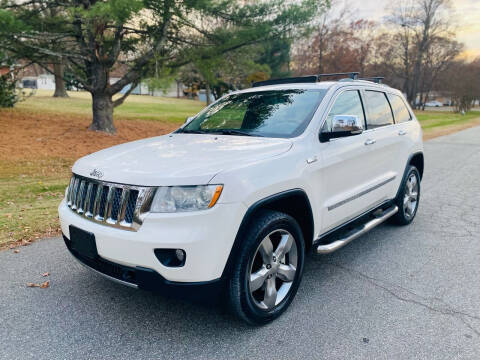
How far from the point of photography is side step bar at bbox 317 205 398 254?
3.49m

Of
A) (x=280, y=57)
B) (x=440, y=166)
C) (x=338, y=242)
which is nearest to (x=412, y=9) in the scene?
(x=280, y=57)

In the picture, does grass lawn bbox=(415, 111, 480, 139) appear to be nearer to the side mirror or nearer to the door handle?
the side mirror

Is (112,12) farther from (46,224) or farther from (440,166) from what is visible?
(440,166)

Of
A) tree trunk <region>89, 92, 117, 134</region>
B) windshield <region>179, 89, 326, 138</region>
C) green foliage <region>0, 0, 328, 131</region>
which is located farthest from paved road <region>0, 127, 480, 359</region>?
tree trunk <region>89, 92, 117, 134</region>

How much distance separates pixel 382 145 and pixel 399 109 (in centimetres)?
108

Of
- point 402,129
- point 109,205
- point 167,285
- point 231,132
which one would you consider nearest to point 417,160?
point 402,129

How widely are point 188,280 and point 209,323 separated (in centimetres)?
69

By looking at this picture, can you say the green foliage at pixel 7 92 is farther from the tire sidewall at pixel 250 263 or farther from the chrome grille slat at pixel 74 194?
the tire sidewall at pixel 250 263

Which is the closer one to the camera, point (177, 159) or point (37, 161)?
point (177, 159)

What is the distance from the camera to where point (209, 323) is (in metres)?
3.01

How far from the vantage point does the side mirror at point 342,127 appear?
3350 mm

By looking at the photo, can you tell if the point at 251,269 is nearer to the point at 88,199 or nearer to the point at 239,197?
the point at 239,197

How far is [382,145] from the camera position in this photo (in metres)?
4.48

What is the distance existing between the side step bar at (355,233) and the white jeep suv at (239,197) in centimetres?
2
